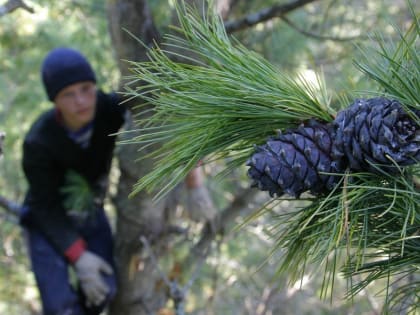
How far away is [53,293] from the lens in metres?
2.23

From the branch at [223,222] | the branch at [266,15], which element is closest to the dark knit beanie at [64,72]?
the branch at [266,15]

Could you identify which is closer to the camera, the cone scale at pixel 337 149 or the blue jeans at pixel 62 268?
the cone scale at pixel 337 149

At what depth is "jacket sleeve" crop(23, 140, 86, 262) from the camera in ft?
7.16

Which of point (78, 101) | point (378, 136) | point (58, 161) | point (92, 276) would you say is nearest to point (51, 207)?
point (58, 161)

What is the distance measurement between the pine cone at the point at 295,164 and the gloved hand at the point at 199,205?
150cm

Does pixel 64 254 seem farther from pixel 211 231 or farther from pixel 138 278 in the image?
pixel 211 231

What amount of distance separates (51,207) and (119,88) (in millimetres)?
698

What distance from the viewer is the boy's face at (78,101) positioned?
2090 mm

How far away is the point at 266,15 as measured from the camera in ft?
6.06

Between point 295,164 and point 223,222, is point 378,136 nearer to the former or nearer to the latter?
point 295,164

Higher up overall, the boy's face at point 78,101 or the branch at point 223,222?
the boy's face at point 78,101

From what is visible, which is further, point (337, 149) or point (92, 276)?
point (92, 276)

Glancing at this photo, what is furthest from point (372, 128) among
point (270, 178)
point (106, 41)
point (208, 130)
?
point (106, 41)

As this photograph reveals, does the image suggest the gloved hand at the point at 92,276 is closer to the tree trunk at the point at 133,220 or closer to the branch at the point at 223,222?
the tree trunk at the point at 133,220
